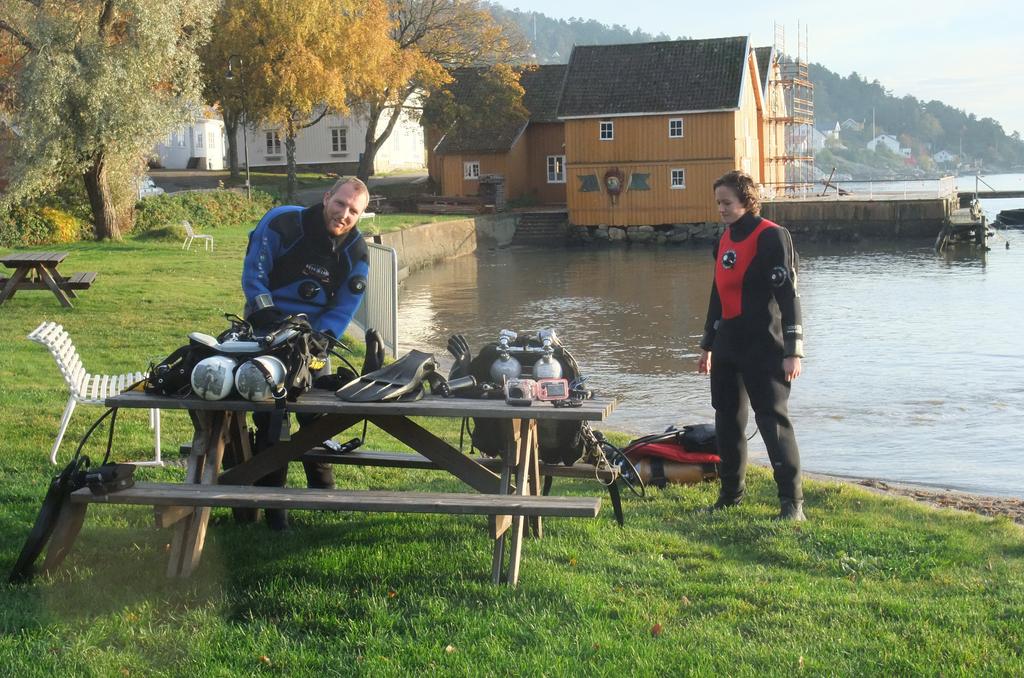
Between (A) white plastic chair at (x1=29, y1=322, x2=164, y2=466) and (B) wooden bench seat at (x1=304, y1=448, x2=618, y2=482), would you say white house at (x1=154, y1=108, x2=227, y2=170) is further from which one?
(B) wooden bench seat at (x1=304, y1=448, x2=618, y2=482)

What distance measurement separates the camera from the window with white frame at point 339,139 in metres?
68.9

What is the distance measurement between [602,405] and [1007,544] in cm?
250

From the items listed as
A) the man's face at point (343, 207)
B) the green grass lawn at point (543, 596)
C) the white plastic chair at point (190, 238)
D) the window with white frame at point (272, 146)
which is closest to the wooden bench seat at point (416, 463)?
the green grass lawn at point (543, 596)

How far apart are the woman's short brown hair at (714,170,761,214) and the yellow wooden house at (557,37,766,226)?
4533 cm

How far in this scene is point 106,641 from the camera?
4684 millimetres

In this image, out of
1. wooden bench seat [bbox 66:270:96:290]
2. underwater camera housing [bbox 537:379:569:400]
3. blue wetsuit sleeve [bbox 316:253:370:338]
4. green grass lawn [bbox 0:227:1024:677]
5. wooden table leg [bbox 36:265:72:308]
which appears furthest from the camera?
wooden bench seat [bbox 66:270:96:290]

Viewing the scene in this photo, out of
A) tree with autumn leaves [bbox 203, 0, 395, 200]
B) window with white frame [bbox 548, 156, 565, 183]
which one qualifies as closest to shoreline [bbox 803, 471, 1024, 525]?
tree with autumn leaves [bbox 203, 0, 395, 200]

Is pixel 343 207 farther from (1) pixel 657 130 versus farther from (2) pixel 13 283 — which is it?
(1) pixel 657 130

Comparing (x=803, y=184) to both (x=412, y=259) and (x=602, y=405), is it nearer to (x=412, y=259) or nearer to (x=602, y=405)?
(x=412, y=259)

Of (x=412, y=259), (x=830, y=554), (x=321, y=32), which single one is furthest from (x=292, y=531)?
(x=321, y=32)

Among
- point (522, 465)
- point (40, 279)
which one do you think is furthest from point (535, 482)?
point (40, 279)

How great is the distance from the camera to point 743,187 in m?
7.03

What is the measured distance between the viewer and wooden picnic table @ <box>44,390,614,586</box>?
17.0 feet

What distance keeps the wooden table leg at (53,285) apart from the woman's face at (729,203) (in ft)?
45.2
